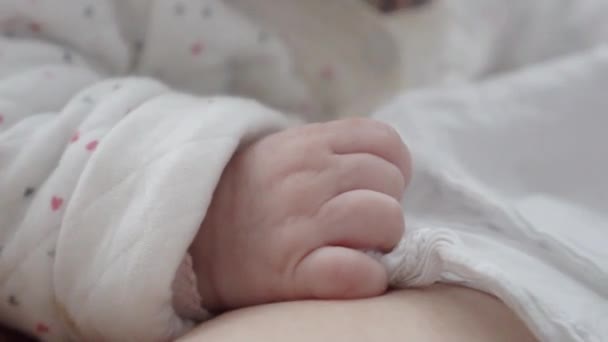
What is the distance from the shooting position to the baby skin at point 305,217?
17.8 inches

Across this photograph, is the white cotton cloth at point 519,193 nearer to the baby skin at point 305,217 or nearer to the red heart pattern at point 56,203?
the baby skin at point 305,217

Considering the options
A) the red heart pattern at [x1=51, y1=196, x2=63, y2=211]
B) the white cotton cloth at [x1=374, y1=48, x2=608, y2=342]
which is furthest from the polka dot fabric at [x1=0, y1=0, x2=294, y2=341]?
the white cotton cloth at [x1=374, y1=48, x2=608, y2=342]

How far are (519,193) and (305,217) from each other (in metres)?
0.24

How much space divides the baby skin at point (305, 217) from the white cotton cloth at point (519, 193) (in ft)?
0.10

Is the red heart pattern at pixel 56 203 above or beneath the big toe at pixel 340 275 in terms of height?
above

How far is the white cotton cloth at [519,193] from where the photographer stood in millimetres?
436

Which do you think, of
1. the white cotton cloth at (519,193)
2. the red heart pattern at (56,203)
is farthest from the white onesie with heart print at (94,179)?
the white cotton cloth at (519,193)

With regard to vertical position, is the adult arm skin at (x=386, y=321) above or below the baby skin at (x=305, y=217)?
below

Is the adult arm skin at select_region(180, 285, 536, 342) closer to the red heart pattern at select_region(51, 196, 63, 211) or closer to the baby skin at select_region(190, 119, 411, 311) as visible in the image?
the baby skin at select_region(190, 119, 411, 311)

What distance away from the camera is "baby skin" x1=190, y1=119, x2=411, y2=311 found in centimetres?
45

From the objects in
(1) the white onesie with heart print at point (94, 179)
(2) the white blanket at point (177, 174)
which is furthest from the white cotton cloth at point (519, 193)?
(1) the white onesie with heart print at point (94, 179)

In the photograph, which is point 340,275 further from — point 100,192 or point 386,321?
point 100,192

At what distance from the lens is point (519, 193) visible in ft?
2.02

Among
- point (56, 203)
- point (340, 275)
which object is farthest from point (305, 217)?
point (56, 203)
